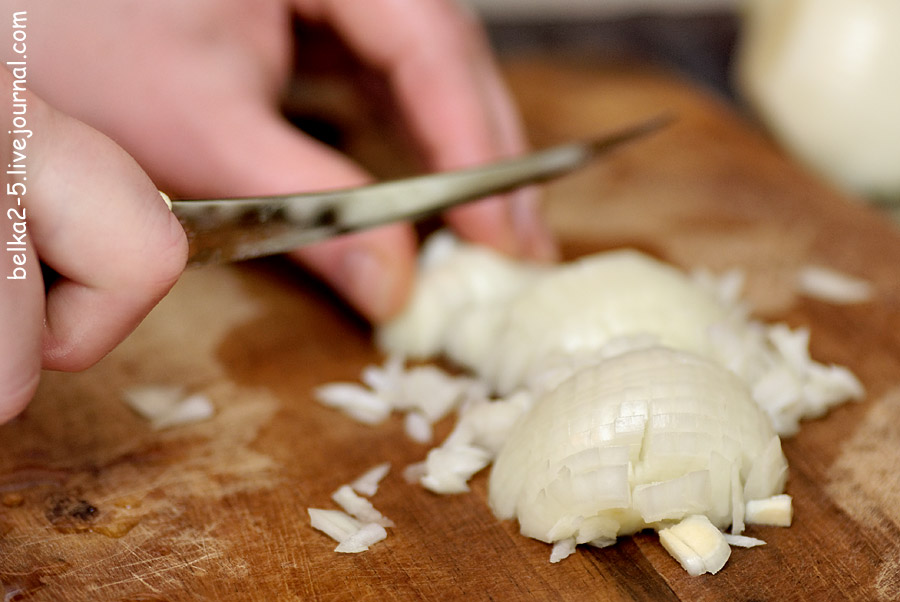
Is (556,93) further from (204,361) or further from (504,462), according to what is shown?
(504,462)

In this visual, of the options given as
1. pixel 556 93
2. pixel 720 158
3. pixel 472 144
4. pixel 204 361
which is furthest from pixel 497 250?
pixel 556 93

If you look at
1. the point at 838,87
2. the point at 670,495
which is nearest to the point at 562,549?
the point at 670,495

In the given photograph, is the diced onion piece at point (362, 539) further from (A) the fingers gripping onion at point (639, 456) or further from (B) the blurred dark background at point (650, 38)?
(B) the blurred dark background at point (650, 38)

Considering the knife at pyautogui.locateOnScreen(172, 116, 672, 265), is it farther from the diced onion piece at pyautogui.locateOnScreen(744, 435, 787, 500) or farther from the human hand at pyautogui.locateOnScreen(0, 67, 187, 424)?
the diced onion piece at pyautogui.locateOnScreen(744, 435, 787, 500)

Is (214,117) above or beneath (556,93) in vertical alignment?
above

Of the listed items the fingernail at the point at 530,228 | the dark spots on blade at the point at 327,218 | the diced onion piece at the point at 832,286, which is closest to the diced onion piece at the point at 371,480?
the dark spots on blade at the point at 327,218

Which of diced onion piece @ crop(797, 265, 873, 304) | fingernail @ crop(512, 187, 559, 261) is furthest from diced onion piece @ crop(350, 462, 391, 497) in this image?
diced onion piece @ crop(797, 265, 873, 304)

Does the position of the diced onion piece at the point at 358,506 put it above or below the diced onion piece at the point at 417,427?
above
